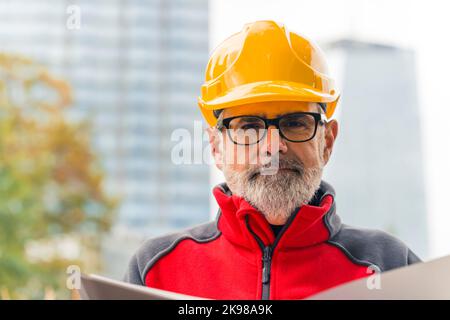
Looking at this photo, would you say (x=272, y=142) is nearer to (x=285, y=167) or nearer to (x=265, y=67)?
(x=285, y=167)

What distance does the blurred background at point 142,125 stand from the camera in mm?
8797

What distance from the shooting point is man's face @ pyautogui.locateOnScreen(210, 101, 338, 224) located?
A: 63.4 inches

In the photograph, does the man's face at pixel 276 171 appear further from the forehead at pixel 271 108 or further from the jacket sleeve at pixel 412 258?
the jacket sleeve at pixel 412 258

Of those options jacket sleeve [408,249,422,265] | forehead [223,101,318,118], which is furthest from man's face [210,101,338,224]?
jacket sleeve [408,249,422,265]

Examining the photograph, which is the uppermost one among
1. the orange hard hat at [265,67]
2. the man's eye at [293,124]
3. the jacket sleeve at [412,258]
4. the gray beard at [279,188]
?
the orange hard hat at [265,67]

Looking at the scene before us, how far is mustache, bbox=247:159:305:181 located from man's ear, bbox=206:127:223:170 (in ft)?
0.33

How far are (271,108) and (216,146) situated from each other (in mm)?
195

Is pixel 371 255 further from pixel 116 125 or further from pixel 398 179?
pixel 398 179

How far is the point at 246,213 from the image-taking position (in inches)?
63.3

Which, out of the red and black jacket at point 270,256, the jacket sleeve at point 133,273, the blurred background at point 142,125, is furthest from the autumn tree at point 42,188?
the red and black jacket at point 270,256

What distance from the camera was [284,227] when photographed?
1603 millimetres

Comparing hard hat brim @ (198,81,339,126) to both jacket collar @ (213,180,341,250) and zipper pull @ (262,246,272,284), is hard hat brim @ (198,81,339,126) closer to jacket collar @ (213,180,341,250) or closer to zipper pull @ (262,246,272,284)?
jacket collar @ (213,180,341,250)

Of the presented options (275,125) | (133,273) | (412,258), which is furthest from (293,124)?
(133,273)
